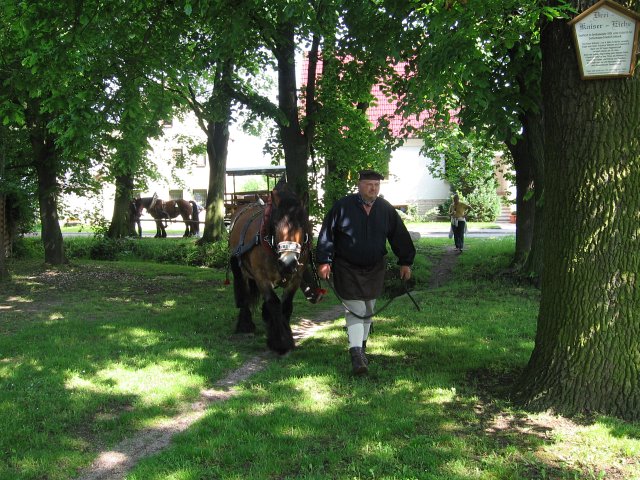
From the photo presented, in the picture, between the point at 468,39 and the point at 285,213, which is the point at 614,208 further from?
the point at 285,213

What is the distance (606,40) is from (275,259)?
13.2 feet

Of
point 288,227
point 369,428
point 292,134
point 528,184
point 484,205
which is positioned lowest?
point 369,428

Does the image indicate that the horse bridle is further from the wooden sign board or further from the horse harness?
the wooden sign board

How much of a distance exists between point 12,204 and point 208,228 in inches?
235

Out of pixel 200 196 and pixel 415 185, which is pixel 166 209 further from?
pixel 200 196

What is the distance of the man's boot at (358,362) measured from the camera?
5672 millimetres

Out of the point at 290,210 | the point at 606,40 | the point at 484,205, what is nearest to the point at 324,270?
the point at 290,210

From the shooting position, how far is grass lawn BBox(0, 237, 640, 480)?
381 centimetres

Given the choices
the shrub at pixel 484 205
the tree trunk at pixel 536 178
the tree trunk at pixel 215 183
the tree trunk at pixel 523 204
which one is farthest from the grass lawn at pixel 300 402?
the shrub at pixel 484 205

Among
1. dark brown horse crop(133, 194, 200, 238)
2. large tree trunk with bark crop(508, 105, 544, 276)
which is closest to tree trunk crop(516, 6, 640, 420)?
large tree trunk with bark crop(508, 105, 544, 276)

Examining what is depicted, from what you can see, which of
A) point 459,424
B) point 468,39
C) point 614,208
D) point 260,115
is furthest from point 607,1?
point 260,115

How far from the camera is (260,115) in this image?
11422 millimetres

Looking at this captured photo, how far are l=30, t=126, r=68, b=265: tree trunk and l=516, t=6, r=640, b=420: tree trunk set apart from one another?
1338cm

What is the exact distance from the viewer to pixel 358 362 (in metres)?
5.71
